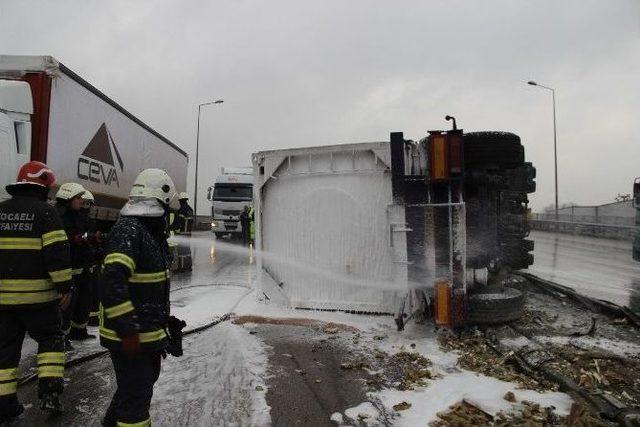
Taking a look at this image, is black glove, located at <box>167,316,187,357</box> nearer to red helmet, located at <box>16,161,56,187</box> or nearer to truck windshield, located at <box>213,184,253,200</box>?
red helmet, located at <box>16,161,56,187</box>

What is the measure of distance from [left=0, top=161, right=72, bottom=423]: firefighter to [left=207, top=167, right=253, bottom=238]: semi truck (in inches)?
612

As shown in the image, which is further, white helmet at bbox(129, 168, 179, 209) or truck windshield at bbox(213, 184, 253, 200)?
truck windshield at bbox(213, 184, 253, 200)

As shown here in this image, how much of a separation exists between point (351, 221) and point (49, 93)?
4.61m

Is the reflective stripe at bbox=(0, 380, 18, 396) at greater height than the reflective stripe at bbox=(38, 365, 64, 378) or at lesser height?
lesser

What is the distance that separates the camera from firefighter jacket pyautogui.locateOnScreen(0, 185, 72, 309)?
334 centimetres

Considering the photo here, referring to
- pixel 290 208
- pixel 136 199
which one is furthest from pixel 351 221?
pixel 136 199

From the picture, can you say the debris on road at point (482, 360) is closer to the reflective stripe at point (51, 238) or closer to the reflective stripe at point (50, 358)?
the reflective stripe at point (50, 358)

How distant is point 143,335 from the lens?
2693 millimetres

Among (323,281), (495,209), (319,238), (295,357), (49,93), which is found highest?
(49,93)

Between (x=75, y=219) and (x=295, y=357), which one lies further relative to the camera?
(x=75, y=219)

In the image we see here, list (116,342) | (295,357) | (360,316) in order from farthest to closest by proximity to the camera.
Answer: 1. (360,316)
2. (295,357)
3. (116,342)

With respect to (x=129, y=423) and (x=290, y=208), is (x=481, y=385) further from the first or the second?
(x=290, y=208)

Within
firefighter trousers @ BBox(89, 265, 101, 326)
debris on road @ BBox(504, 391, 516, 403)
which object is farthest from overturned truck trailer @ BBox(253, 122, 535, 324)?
firefighter trousers @ BBox(89, 265, 101, 326)

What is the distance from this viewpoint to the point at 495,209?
590 centimetres
